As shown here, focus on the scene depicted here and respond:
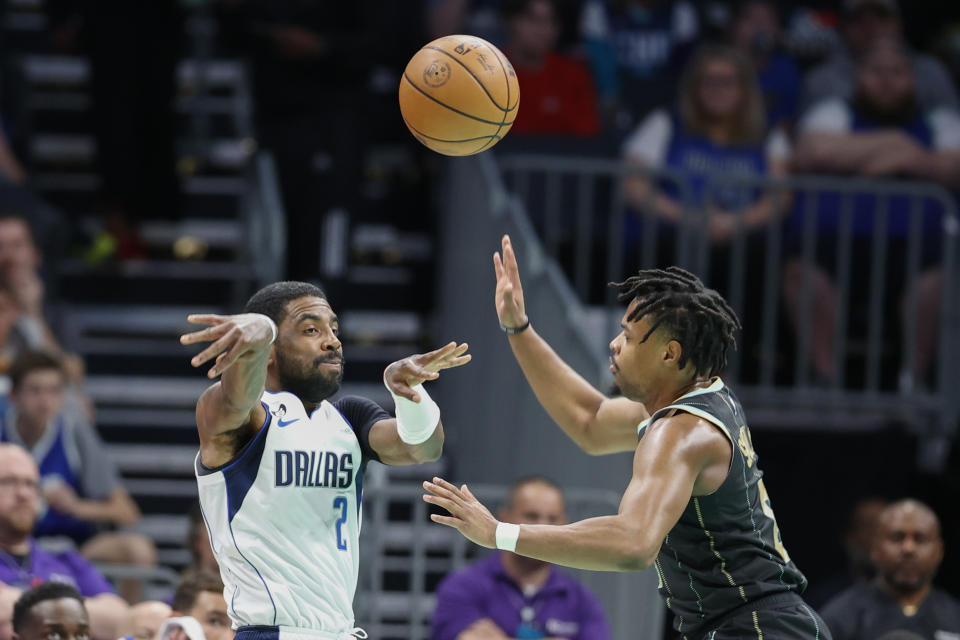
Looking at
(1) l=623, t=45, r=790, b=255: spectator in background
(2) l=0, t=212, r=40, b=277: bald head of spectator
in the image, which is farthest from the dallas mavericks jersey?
(1) l=623, t=45, r=790, b=255: spectator in background

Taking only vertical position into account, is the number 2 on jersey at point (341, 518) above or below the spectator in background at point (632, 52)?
below

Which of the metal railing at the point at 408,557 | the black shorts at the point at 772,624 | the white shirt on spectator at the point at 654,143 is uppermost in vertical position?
the white shirt on spectator at the point at 654,143

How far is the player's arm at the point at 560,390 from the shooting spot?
5.88 m

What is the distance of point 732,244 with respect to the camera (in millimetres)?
9961

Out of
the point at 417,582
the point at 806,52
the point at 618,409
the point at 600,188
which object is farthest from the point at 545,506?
the point at 806,52

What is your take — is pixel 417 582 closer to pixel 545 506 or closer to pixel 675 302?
pixel 545 506

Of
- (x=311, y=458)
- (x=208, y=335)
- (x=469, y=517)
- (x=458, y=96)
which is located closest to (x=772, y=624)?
(x=469, y=517)

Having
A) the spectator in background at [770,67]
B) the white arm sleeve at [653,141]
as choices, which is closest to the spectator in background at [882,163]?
the spectator in background at [770,67]

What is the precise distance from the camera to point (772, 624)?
4957 mm

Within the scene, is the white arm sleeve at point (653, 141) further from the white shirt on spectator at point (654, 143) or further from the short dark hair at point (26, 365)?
the short dark hair at point (26, 365)

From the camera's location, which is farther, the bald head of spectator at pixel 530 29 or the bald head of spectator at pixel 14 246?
the bald head of spectator at pixel 530 29

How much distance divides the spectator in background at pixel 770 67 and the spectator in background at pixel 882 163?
0.85 m

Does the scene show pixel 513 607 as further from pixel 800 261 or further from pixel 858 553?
pixel 800 261

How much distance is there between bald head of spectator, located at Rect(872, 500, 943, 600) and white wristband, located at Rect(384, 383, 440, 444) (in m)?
3.84
